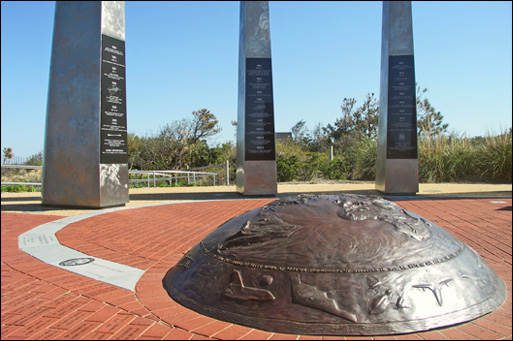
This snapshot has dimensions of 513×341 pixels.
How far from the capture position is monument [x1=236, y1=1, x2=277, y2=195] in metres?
10.9

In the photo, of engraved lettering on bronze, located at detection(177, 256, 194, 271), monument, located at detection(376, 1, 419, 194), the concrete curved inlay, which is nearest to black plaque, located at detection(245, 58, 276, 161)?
monument, located at detection(376, 1, 419, 194)

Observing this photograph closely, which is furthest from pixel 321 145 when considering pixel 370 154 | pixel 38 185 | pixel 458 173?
pixel 38 185

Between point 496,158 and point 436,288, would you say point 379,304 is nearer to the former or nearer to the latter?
point 436,288

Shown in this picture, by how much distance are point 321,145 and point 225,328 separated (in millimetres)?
29400

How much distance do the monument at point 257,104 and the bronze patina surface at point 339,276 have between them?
326 inches

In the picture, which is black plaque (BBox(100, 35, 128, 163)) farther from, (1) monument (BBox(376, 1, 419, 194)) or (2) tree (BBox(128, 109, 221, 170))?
(2) tree (BBox(128, 109, 221, 170))

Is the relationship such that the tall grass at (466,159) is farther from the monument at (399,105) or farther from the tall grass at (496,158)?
the monument at (399,105)

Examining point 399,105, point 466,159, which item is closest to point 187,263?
point 399,105

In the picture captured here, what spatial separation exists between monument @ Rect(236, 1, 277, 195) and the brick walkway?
168 inches

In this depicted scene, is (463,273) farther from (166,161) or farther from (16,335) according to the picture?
(166,161)

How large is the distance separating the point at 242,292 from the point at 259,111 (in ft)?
29.6

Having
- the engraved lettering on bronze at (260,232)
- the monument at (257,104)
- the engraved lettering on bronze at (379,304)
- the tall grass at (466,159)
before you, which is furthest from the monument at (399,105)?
the engraved lettering on bronze at (379,304)

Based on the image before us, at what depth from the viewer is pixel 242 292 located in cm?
230

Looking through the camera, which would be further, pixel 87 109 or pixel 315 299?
pixel 87 109
